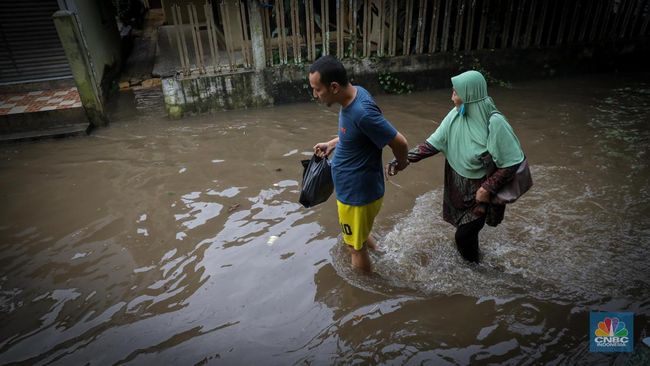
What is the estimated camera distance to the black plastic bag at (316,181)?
3.01 m

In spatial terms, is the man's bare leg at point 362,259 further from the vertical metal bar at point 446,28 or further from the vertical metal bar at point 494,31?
the vertical metal bar at point 494,31

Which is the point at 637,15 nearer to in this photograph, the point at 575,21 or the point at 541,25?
the point at 575,21

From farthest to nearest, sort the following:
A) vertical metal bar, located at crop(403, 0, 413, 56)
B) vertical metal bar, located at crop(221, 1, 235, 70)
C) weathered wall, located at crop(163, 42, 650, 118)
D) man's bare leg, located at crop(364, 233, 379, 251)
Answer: vertical metal bar, located at crop(403, 0, 413, 56), weathered wall, located at crop(163, 42, 650, 118), vertical metal bar, located at crop(221, 1, 235, 70), man's bare leg, located at crop(364, 233, 379, 251)

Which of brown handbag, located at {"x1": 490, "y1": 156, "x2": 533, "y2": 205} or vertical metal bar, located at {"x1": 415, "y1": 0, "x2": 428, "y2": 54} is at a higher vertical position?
vertical metal bar, located at {"x1": 415, "y1": 0, "x2": 428, "y2": 54}

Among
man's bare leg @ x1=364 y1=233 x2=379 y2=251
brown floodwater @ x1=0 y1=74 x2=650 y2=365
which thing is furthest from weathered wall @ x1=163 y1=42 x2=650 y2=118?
man's bare leg @ x1=364 y1=233 x2=379 y2=251

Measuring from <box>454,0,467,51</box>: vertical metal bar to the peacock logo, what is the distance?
6.10 metres

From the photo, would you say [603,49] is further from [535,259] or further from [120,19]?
[120,19]

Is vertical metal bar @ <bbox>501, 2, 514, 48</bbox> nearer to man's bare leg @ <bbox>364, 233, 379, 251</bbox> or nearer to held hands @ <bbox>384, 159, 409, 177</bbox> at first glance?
man's bare leg @ <bbox>364, 233, 379, 251</bbox>

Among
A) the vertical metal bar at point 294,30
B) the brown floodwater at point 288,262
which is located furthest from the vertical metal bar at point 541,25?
the vertical metal bar at point 294,30

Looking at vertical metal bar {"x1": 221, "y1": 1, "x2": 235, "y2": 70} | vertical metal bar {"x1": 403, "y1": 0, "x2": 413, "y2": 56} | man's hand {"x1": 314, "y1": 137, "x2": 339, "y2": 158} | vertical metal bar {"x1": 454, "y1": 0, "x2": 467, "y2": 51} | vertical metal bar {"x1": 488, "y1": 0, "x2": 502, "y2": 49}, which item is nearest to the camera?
man's hand {"x1": 314, "y1": 137, "x2": 339, "y2": 158}

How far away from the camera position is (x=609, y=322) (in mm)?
2689

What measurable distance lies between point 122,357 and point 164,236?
1432 millimetres

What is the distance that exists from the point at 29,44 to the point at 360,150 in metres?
8.94

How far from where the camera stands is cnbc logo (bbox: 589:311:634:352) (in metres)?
2.56
